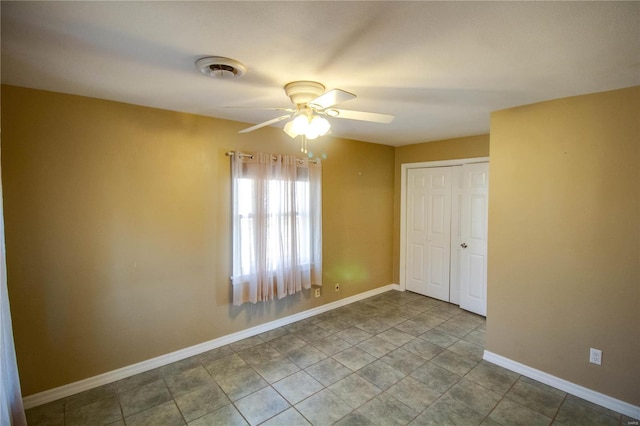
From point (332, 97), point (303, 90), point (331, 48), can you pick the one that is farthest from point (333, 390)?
point (331, 48)

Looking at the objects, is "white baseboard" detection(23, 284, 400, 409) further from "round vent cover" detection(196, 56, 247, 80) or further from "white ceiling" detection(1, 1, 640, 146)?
"round vent cover" detection(196, 56, 247, 80)

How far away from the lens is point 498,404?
90.7 inches

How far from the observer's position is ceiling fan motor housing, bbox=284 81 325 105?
2.07m

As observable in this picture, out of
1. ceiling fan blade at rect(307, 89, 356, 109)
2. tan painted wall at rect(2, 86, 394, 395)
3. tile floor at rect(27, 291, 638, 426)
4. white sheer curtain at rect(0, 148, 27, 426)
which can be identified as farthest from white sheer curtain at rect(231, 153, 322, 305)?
white sheer curtain at rect(0, 148, 27, 426)

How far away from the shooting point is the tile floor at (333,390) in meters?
2.16

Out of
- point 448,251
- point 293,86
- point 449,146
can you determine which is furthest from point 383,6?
point 448,251

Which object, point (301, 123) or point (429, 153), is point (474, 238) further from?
point (301, 123)

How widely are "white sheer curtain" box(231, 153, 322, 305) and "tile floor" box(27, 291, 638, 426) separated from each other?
639 mm

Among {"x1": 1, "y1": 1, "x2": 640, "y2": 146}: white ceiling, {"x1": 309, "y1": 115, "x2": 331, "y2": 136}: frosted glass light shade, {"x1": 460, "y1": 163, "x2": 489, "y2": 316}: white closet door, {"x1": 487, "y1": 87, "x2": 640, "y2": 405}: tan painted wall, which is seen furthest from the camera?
{"x1": 460, "y1": 163, "x2": 489, "y2": 316}: white closet door

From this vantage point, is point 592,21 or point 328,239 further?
point 328,239

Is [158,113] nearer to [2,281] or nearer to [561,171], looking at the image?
[2,281]

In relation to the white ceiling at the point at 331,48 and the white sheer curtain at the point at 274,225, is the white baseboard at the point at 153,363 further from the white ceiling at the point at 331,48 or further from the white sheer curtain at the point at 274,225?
the white ceiling at the point at 331,48

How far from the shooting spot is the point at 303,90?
2.09m

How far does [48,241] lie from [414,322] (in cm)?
378
